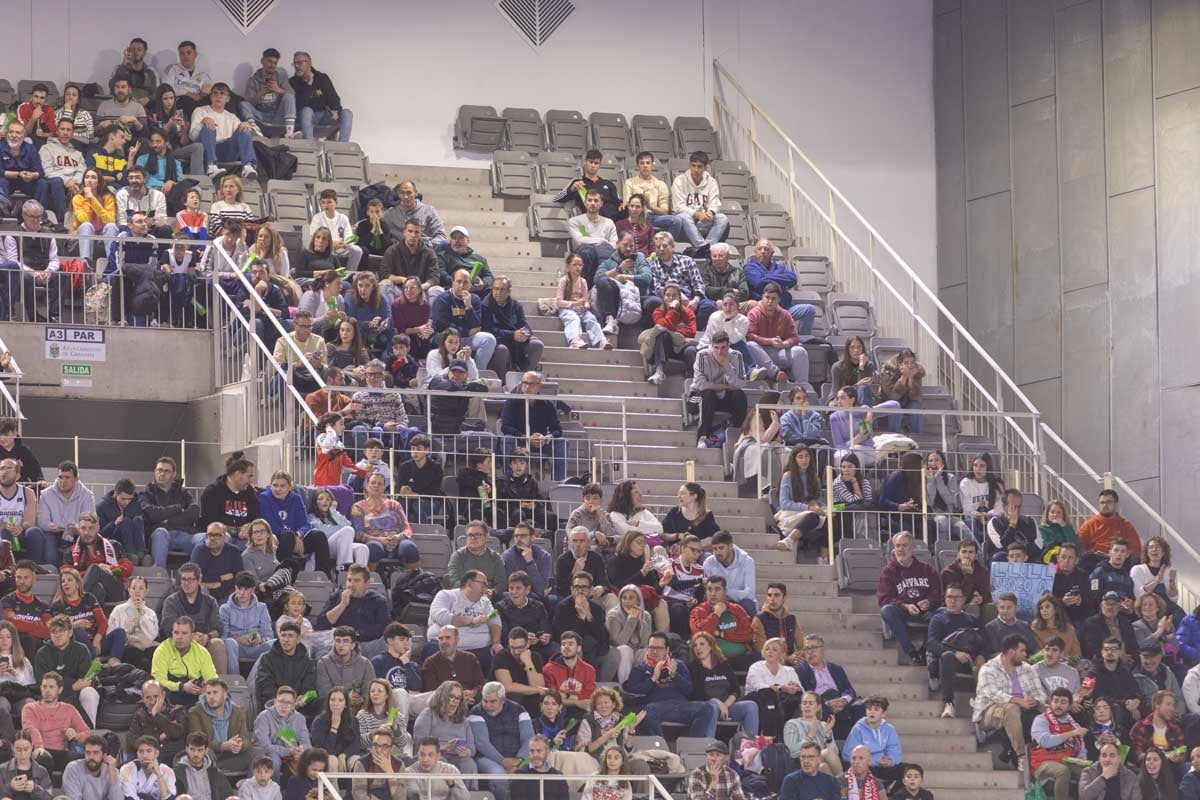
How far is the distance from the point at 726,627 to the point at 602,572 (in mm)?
887

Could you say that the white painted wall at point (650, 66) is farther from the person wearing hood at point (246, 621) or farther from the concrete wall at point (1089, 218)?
the person wearing hood at point (246, 621)

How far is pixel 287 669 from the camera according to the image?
45.5 ft

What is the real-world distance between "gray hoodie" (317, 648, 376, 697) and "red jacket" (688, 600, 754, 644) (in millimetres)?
2434

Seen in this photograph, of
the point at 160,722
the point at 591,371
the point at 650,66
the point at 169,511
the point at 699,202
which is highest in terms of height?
the point at 650,66

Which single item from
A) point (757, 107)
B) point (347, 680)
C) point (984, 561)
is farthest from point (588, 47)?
point (347, 680)

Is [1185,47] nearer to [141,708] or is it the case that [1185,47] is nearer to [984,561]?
[984,561]

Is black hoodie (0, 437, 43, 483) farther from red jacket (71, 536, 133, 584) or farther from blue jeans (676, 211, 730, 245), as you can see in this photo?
blue jeans (676, 211, 730, 245)

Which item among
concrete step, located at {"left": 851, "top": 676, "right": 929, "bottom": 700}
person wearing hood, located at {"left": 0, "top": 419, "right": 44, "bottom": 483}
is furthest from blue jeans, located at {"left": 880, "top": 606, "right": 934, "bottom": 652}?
person wearing hood, located at {"left": 0, "top": 419, "right": 44, "bottom": 483}

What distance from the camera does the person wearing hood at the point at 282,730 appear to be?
13359 millimetres

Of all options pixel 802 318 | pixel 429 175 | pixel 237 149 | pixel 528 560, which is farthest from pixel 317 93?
pixel 528 560

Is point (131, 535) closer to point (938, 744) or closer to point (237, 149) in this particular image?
point (938, 744)

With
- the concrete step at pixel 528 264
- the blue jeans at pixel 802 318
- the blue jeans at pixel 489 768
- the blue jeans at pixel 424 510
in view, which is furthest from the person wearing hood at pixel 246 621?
the concrete step at pixel 528 264

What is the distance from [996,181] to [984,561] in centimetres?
691

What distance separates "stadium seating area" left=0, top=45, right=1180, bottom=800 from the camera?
548 inches
